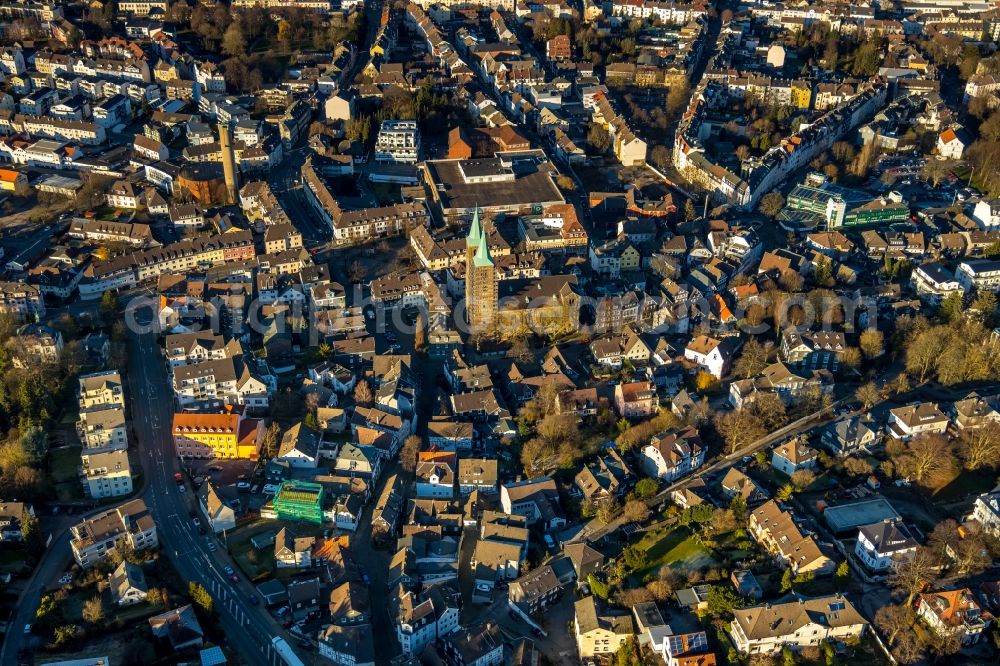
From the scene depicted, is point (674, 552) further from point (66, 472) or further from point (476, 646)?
point (66, 472)

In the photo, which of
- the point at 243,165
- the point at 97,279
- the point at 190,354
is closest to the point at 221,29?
the point at 243,165

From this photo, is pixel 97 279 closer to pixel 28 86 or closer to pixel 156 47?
pixel 28 86

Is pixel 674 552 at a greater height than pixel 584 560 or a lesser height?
lesser

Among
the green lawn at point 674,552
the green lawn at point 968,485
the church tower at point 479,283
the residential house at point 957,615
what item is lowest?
the green lawn at point 674,552

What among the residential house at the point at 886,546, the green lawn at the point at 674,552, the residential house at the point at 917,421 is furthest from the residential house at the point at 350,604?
the residential house at the point at 917,421

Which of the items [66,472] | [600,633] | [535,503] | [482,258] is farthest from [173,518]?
[482,258]

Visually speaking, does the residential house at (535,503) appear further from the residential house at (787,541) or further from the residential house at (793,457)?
the residential house at (793,457)

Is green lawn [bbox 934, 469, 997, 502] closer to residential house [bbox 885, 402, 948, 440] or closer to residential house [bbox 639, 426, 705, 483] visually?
residential house [bbox 885, 402, 948, 440]

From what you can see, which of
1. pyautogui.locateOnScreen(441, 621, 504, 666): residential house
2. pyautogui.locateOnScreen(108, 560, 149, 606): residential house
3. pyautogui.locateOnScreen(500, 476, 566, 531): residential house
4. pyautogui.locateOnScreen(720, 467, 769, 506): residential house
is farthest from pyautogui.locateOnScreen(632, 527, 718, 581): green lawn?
pyautogui.locateOnScreen(108, 560, 149, 606): residential house

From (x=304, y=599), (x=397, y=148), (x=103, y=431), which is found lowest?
(x=304, y=599)

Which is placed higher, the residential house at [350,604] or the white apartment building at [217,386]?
the white apartment building at [217,386]
